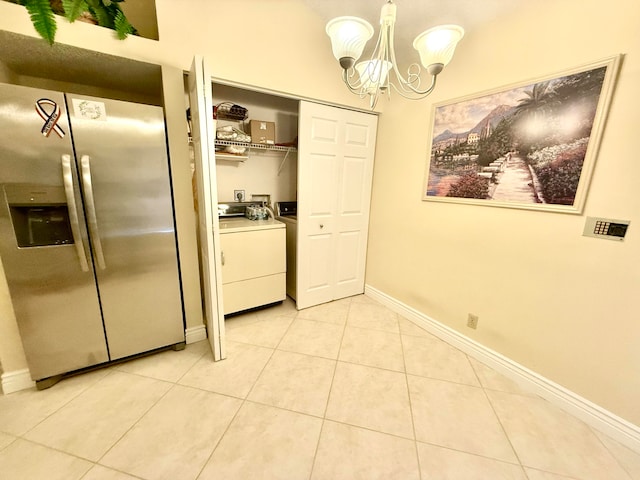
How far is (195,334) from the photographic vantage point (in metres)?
2.11

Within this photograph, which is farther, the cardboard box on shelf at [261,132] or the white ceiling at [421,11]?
the cardboard box on shelf at [261,132]

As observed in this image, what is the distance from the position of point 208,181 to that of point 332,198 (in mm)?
1307

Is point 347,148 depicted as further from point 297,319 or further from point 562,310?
point 562,310

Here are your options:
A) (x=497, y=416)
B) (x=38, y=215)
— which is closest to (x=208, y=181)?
(x=38, y=215)

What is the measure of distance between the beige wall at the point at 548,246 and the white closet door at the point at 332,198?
0.50 meters

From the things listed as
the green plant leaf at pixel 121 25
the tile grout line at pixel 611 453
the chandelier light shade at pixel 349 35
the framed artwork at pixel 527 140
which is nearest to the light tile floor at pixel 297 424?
the tile grout line at pixel 611 453

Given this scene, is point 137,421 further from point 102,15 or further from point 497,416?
point 102,15

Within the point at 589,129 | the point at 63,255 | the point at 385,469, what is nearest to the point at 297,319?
the point at 385,469

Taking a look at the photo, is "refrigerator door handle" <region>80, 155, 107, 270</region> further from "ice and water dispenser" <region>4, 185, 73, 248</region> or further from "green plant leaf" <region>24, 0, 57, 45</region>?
"green plant leaf" <region>24, 0, 57, 45</region>

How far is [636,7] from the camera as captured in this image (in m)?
1.21

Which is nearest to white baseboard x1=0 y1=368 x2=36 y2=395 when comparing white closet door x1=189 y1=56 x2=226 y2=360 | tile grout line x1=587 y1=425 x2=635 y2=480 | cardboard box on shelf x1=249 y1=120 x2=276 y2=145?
white closet door x1=189 y1=56 x2=226 y2=360

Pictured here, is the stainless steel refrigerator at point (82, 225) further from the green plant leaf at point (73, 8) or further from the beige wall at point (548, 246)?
the beige wall at point (548, 246)

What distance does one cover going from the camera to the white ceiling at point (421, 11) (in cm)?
165

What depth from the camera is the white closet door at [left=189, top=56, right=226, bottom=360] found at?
145 cm
